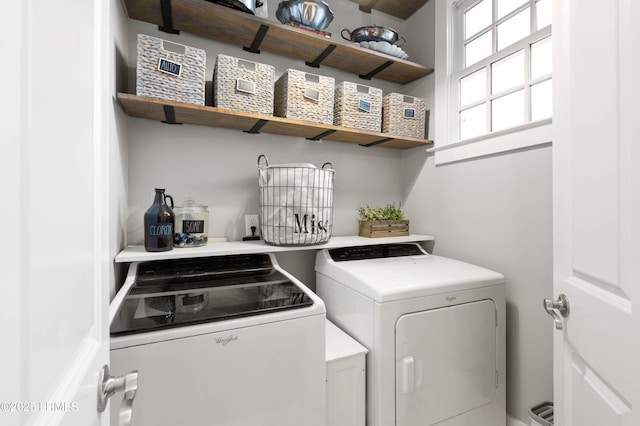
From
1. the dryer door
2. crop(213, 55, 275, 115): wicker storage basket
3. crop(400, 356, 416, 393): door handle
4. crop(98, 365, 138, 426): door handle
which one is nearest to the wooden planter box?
the dryer door

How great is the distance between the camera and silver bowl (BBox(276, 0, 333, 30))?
1.69 m

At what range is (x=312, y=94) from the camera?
5.64 ft

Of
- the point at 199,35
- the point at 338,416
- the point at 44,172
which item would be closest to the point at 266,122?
the point at 199,35

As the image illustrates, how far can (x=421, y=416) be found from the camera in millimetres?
1345

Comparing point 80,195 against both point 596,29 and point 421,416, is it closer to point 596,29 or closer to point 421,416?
point 596,29

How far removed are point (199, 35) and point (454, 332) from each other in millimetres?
2160

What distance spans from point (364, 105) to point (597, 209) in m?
1.40

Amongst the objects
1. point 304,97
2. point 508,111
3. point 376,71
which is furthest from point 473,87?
point 304,97

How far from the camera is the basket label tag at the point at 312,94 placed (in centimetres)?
170

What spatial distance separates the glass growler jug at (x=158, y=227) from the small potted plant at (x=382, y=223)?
125 cm

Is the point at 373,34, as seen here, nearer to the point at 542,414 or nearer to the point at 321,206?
the point at 321,206

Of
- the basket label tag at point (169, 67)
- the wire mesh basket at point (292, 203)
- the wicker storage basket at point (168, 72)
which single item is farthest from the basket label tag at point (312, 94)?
the basket label tag at point (169, 67)

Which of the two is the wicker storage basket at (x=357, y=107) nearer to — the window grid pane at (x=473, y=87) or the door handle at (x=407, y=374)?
the window grid pane at (x=473, y=87)

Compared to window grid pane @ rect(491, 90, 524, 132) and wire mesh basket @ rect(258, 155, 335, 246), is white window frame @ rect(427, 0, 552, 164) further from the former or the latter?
wire mesh basket @ rect(258, 155, 335, 246)
